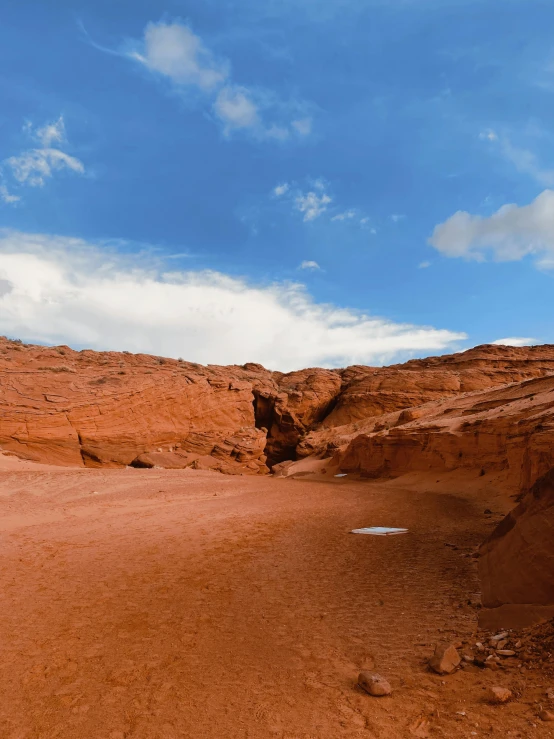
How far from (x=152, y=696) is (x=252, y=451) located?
1060 inches

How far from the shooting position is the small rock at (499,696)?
3418 millimetres

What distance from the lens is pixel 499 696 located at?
3414 mm

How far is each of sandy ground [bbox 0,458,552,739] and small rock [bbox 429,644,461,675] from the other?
99 millimetres

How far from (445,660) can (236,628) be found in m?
2.32

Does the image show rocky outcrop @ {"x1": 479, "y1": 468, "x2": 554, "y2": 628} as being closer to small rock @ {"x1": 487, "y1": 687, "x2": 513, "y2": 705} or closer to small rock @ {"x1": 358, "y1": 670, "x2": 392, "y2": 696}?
small rock @ {"x1": 487, "y1": 687, "x2": 513, "y2": 705}

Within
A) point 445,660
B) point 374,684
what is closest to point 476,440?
point 445,660

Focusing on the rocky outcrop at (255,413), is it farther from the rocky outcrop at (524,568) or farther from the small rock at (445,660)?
the small rock at (445,660)

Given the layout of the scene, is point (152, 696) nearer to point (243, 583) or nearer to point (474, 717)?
point (474, 717)

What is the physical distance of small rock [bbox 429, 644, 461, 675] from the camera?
4.01 m

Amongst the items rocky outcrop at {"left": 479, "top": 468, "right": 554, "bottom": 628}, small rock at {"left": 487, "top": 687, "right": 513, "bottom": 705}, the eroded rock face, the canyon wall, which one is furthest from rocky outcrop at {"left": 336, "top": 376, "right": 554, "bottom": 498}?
the eroded rock face

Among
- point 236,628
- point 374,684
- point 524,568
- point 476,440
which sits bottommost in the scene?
point 236,628

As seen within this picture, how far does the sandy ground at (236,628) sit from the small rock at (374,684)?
0.09 meters

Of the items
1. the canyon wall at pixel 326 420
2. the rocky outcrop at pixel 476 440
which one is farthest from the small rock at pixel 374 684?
the rocky outcrop at pixel 476 440

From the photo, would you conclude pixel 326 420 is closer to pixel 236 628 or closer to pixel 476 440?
pixel 476 440
